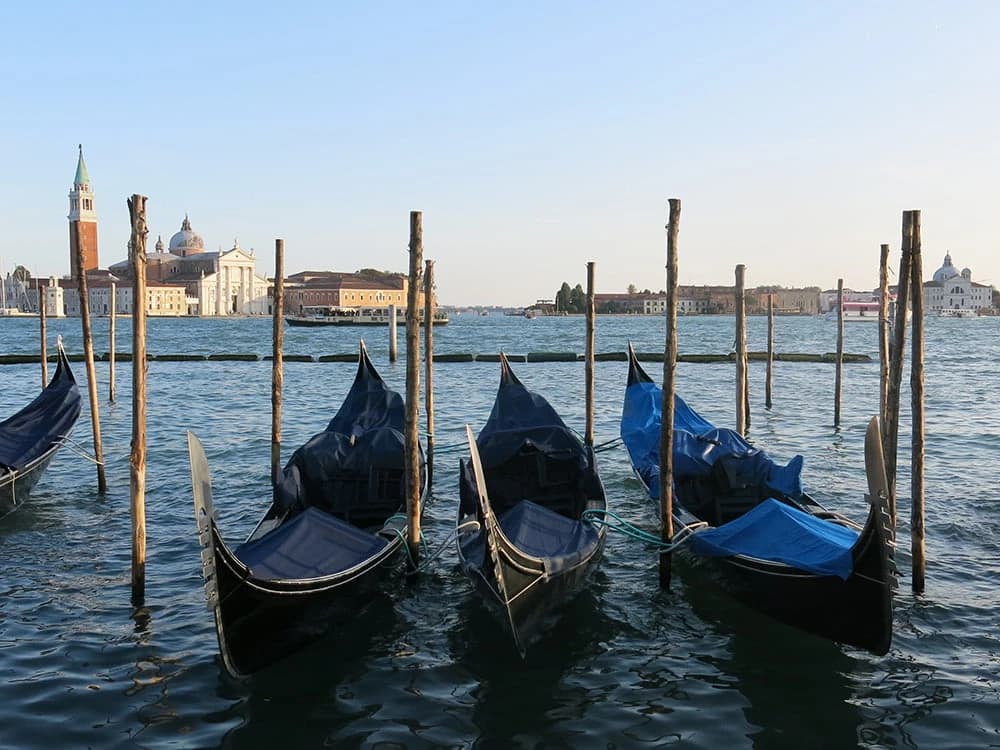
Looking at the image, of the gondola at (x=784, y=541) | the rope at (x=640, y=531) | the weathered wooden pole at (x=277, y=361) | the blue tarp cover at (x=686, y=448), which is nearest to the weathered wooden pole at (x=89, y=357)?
the weathered wooden pole at (x=277, y=361)

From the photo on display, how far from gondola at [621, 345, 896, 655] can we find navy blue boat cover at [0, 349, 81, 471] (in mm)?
5989

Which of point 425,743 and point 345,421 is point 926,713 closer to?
point 425,743

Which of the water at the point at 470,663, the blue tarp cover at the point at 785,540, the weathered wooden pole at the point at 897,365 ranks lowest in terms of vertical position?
the water at the point at 470,663

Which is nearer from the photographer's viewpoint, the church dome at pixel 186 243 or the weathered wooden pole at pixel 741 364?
the weathered wooden pole at pixel 741 364

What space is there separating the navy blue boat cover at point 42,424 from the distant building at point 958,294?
113 meters

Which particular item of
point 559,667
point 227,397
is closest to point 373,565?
point 559,667

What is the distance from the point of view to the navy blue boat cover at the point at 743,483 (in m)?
5.10

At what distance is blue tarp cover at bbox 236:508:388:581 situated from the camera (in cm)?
501

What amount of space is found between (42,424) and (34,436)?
22cm

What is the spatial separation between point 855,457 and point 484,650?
7.67 m

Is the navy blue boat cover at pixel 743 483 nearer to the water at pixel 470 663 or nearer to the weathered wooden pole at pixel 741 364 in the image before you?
the water at pixel 470 663

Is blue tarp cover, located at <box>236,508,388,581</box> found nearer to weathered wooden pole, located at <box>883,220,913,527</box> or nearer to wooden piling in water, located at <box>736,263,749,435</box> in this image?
weathered wooden pole, located at <box>883,220,913,527</box>

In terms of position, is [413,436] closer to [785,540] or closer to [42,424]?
[785,540]

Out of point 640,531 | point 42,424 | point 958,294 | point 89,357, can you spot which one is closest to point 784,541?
point 640,531
